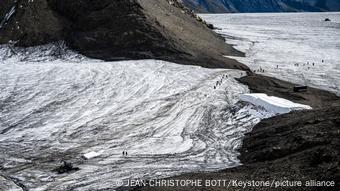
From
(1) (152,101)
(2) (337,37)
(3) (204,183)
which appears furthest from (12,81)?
(2) (337,37)

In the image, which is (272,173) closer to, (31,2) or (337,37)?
(31,2)

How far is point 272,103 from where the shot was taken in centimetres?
3120

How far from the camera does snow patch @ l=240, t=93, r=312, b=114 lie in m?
Result: 30.3

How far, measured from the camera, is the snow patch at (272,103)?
30.3 meters

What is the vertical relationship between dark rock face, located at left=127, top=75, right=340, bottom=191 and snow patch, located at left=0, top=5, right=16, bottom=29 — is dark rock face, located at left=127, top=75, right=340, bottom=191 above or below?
below

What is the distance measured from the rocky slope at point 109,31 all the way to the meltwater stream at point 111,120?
2.74 metres

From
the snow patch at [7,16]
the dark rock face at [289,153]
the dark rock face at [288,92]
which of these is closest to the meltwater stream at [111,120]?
the dark rock face at [288,92]

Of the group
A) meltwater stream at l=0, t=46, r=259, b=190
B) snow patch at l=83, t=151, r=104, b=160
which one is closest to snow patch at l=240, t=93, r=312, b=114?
meltwater stream at l=0, t=46, r=259, b=190

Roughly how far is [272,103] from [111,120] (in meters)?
11.6

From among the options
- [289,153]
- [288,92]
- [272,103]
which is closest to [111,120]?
[272,103]

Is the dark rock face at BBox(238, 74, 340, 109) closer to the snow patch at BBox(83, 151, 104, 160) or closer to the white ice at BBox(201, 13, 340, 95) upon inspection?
the white ice at BBox(201, 13, 340, 95)

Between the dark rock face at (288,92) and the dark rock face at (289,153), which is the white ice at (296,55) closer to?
the dark rock face at (288,92)

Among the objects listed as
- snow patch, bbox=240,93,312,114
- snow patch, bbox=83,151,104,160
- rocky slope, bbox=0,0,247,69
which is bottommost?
snow patch, bbox=83,151,104,160

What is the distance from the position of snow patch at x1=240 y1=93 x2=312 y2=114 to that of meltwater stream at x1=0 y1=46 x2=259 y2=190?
1.02 meters
